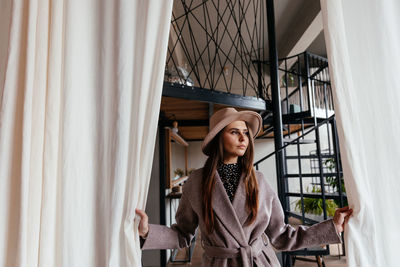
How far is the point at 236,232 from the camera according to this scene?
3.61 feet

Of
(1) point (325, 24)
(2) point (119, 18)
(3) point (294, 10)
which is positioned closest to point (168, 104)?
(2) point (119, 18)

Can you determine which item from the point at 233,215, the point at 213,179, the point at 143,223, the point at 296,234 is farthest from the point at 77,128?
the point at 296,234

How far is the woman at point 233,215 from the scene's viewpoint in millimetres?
1078

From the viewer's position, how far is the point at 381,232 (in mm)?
966

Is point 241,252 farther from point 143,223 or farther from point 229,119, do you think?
point 229,119

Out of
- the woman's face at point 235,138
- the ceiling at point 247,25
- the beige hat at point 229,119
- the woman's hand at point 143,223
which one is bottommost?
the woman's hand at point 143,223

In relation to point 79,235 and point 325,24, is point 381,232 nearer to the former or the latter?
point 325,24

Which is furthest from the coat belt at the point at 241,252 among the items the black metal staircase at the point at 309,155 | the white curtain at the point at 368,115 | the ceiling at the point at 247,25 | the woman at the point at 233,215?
the ceiling at the point at 247,25

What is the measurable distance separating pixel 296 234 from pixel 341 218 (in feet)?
0.67

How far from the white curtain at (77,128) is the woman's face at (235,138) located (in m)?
0.37

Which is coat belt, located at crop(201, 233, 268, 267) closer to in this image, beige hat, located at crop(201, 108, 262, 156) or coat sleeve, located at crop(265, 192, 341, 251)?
coat sleeve, located at crop(265, 192, 341, 251)

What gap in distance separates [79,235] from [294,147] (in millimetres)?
7469

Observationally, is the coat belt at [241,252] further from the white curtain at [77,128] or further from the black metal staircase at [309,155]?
the black metal staircase at [309,155]


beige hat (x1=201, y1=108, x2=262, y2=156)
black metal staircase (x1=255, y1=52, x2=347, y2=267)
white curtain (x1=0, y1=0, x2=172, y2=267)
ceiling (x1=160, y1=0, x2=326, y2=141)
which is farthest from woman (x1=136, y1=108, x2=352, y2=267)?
ceiling (x1=160, y1=0, x2=326, y2=141)
